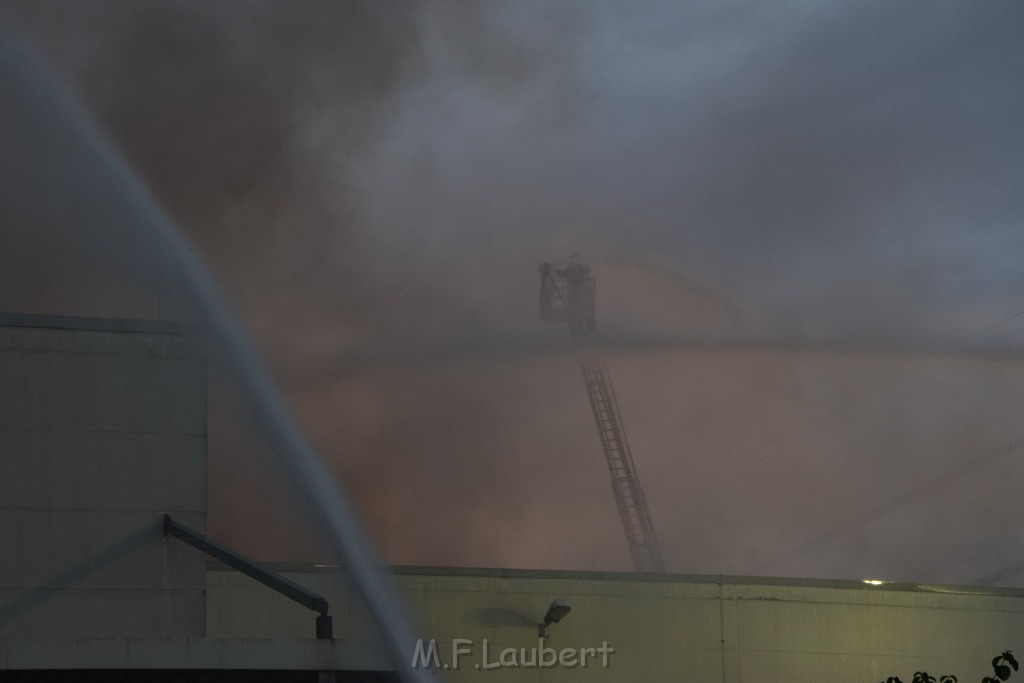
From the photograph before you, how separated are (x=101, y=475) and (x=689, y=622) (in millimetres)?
10148

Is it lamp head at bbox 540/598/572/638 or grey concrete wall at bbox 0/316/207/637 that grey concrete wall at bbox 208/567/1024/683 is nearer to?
lamp head at bbox 540/598/572/638

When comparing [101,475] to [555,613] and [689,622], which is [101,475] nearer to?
[555,613]

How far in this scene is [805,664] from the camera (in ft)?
78.5

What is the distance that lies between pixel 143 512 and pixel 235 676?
533 centimetres

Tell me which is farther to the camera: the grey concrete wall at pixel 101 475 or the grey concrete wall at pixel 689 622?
the grey concrete wall at pixel 689 622

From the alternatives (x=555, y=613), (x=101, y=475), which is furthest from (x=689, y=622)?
(x=101, y=475)

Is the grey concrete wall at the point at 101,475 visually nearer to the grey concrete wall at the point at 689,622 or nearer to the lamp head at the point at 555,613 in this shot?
the grey concrete wall at the point at 689,622

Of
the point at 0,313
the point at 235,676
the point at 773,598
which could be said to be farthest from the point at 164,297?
the point at 773,598

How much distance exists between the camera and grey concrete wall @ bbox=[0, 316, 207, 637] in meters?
17.5

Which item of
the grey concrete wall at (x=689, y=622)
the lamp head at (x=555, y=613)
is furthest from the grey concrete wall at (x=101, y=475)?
the lamp head at (x=555, y=613)

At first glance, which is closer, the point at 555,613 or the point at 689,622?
the point at 555,613

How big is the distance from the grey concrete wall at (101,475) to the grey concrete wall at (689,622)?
3.38 m

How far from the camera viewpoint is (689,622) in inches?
926

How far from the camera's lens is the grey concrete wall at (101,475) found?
691 inches
